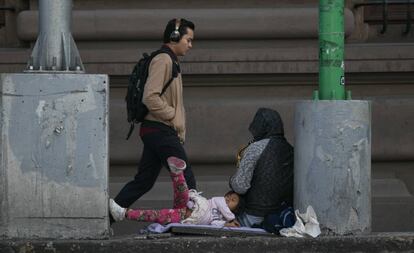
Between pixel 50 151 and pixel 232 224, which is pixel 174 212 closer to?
pixel 232 224

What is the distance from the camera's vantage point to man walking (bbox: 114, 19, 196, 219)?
6.86 m

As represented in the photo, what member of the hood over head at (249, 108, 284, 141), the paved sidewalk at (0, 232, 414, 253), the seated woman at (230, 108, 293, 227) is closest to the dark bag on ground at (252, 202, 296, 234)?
the seated woman at (230, 108, 293, 227)

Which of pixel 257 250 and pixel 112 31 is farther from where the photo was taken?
pixel 112 31

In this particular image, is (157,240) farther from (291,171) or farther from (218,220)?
(291,171)

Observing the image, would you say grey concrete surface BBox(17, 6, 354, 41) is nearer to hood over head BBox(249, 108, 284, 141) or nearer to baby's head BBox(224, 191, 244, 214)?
hood over head BBox(249, 108, 284, 141)

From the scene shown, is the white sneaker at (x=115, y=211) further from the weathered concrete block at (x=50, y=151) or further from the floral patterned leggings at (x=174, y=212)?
the weathered concrete block at (x=50, y=151)

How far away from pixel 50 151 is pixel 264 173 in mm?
1476

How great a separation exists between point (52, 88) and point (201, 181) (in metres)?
2.67

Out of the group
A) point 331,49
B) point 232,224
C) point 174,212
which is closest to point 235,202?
point 232,224

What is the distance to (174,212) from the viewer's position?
265 inches

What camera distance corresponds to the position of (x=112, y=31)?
8.77 metres

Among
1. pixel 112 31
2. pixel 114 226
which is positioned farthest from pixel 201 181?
pixel 112 31

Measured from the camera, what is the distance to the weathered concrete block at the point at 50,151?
250 inches


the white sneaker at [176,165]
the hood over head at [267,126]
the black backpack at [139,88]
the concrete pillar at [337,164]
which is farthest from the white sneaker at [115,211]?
the concrete pillar at [337,164]
